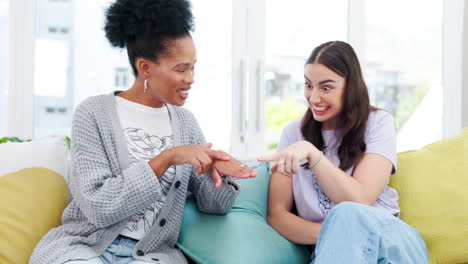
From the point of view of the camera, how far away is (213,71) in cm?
258

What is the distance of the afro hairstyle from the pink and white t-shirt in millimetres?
621

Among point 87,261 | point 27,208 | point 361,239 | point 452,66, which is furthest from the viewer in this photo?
point 452,66

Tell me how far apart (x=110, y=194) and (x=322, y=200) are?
70 cm

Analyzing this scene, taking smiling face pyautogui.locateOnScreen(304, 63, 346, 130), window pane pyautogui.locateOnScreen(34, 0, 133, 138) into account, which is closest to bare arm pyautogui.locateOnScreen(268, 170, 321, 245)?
smiling face pyautogui.locateOnScreen(304, 63, 346, 130)

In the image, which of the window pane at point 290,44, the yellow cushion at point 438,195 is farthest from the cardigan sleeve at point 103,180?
the window pane at point 290,44

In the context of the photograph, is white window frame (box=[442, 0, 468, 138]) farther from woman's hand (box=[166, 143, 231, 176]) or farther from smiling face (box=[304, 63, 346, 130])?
woman's hand (box=[166, 143, 231, 176])

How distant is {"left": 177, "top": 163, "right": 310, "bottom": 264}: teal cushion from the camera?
1424 millimetres

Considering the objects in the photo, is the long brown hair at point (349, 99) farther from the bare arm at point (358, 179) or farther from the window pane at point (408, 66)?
the window pane at point (408, 66)

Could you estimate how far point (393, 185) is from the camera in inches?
68.0

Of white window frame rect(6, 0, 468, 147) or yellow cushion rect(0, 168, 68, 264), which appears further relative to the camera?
white window frame rect(6, 0, 468, 147)

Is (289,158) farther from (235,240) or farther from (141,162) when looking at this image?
(141,162)

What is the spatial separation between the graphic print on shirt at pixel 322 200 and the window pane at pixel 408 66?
135 centimetres

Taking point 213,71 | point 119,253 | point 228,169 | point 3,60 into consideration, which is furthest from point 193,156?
point 3,60

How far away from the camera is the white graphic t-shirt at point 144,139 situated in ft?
4.73
